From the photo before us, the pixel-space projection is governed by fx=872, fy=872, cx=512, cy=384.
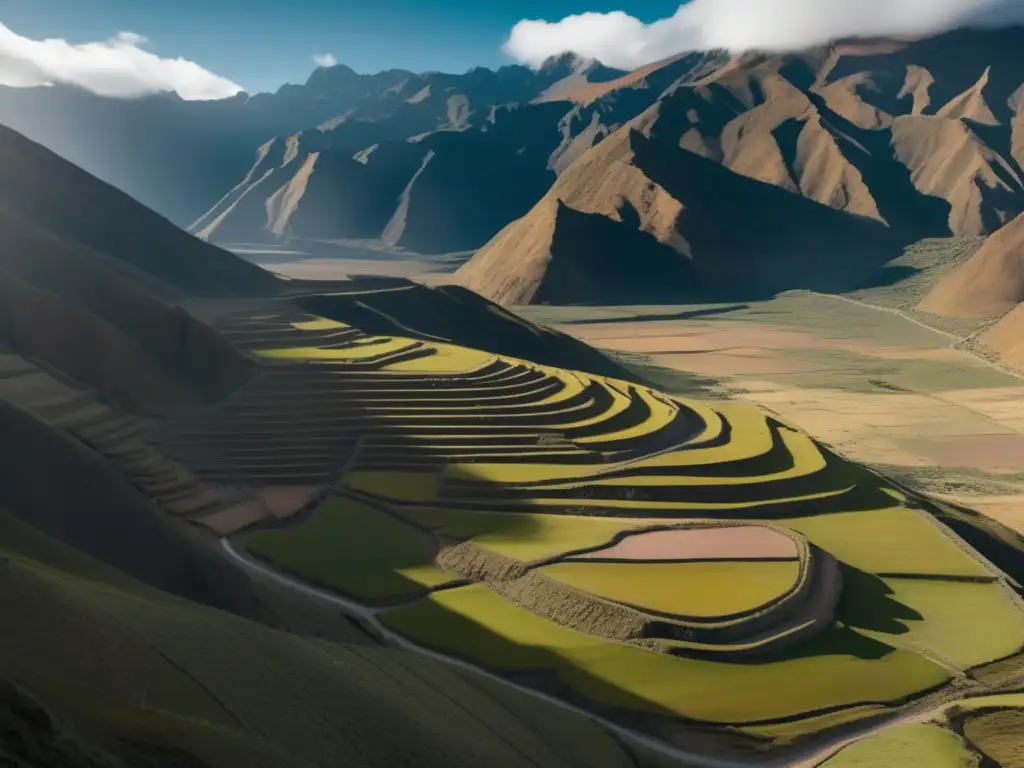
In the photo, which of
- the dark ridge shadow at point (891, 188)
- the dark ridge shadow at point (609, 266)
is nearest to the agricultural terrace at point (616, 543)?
the dark ridge shadow at point (609, 266)

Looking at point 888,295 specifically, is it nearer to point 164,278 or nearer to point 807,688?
point 164,278

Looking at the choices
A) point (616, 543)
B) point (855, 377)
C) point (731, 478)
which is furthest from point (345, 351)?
point (855, 377)

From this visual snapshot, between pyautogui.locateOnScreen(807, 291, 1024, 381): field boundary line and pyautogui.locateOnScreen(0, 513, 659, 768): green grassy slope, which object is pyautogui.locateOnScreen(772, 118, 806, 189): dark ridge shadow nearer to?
pyautogui.locateOnScreen(807, 291, 1024, 381): field boundary line

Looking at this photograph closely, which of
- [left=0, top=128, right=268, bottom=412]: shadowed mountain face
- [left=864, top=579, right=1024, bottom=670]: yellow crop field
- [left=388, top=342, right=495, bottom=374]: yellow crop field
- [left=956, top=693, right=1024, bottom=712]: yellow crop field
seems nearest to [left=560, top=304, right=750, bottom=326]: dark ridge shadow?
[left=0, top=128, right=268, bottom=412]: shadowed mountain face

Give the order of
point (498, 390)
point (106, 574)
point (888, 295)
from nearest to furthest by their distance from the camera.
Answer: point (106, 574)
point (498, 390)
point (888, 295)

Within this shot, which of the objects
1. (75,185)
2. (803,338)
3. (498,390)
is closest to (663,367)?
(803,338)

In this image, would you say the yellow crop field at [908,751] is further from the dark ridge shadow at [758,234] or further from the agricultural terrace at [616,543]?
the dark ridge shadow at [758,234]
